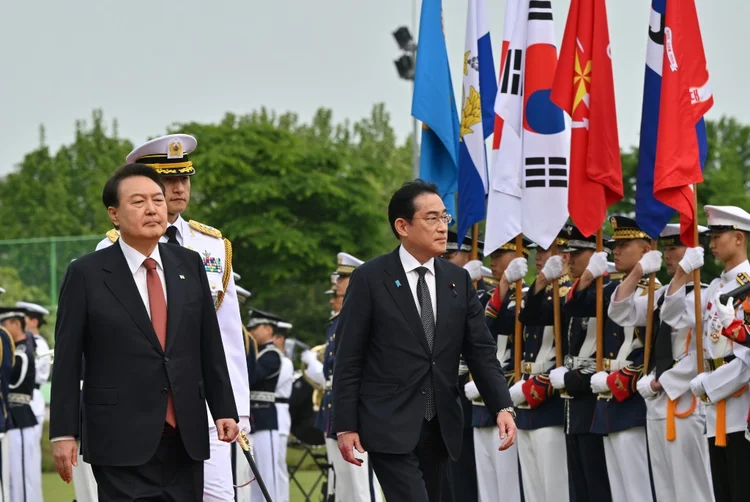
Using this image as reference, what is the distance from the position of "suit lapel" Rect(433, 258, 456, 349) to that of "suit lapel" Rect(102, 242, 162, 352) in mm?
1715

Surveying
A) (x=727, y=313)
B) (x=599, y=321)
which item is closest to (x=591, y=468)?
(x=599, y=321)

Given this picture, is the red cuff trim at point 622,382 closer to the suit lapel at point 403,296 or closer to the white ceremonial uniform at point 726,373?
the white ceremonial uniform at point 726,373

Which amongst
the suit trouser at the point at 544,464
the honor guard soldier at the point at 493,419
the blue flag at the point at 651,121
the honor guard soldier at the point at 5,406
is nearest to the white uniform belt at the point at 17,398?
the honor guard soldier at the point at 5,406

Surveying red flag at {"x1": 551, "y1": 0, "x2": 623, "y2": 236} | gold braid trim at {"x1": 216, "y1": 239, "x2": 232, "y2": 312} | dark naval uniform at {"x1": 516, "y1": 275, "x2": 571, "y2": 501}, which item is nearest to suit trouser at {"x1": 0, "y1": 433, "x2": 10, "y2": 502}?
dark naval uniform at {"x1": 516, "y1": 275, "x2": 571, "y2": 501}

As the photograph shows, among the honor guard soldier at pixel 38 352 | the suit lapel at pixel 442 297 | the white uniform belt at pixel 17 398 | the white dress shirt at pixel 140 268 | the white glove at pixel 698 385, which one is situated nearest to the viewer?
the white dress shirt at pixel 140 268

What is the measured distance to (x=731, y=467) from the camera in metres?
9.20

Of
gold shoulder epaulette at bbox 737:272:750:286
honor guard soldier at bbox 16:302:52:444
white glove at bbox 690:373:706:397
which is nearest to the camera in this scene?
gold shoulder epaulette at bbox 737:272:750:286

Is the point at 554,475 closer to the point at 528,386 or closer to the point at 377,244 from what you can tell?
the point at 528,386

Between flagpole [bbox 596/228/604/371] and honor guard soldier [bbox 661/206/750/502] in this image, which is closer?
honor guard soldier [bbox 661/206/750/502]

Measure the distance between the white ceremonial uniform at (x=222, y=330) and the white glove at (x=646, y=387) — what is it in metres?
3.30

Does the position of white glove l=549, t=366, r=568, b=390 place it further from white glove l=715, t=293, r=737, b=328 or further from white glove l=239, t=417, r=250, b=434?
white glove l=239, t=417, r=250, b=434

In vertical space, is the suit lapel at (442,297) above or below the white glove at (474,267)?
below

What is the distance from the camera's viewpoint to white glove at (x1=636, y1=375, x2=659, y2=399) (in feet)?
32.7

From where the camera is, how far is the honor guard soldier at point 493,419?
11.6 meters
